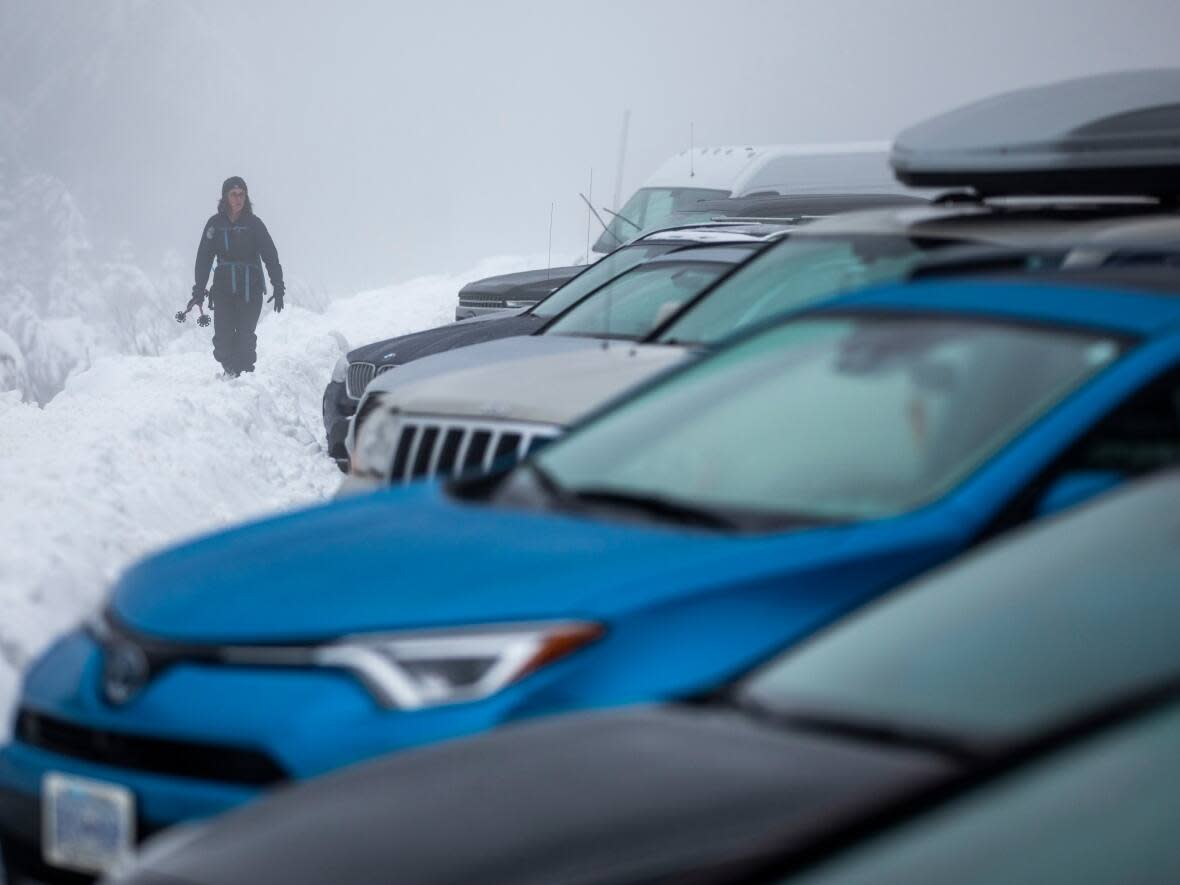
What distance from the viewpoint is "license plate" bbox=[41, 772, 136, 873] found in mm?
3732

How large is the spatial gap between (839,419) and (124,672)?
1.67 m

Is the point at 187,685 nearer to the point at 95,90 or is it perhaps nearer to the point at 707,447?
the point at 707,447

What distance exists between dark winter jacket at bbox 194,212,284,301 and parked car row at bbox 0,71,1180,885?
10.6 m

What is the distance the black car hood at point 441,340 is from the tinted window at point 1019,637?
8.28 m

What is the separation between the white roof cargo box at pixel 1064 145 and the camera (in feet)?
24.8

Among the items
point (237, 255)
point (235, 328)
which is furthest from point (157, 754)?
point (235, 328)

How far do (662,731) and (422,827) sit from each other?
0.41 metres

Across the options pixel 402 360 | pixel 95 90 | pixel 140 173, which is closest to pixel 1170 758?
pixel 402 360

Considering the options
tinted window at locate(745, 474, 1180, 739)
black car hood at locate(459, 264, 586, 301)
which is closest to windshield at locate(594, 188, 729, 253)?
black car hood at locate(459, 264, 586, 301)

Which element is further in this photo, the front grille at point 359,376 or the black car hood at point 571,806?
the front grille at point 359,376

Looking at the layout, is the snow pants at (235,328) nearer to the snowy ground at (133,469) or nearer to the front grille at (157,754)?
the snowy ground at (133,469)

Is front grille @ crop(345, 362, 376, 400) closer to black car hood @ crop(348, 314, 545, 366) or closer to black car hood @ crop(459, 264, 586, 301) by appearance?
black car hood @ crop(348, 314, 545, 366)

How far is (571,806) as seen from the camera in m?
2.27

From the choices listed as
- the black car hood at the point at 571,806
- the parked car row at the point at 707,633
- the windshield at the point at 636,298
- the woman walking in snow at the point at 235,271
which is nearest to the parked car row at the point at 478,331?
the windshield at the point at 636,298
